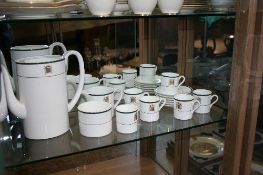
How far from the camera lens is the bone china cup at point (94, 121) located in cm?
70

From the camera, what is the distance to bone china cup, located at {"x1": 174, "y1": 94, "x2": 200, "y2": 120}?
2.69 feet

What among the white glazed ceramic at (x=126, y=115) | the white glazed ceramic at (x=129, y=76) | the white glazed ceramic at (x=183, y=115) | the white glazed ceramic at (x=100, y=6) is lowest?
the white glazed ceramic at (x=183, y=115)

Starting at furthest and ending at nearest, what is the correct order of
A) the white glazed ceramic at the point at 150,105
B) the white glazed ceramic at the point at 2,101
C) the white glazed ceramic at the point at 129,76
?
the white glazed ceramic at the point at 129,76
the white glazed ceramic at the point at 150,105
the white glazed ceramic at the point at 2,101

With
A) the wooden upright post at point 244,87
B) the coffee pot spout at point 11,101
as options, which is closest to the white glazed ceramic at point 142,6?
the wooden upright post at point 244,87

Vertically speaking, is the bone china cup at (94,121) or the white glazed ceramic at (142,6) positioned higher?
the white glazed ceramic at (142,6)

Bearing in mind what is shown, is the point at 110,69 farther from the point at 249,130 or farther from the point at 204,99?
the point at 249,130

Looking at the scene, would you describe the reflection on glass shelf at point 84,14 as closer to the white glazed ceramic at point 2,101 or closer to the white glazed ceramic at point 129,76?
the white glazed ceramic at point 2,101

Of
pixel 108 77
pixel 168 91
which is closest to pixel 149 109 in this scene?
pixel 168 91

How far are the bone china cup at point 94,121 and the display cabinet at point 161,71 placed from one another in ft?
0.06

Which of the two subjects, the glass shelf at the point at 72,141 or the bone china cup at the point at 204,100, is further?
the bone china cup at the point at 204,100

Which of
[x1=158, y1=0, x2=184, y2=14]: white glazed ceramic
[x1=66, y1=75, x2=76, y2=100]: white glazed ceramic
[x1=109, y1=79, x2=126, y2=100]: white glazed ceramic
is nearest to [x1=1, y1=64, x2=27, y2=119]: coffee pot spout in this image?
[x1=66, y1=75, x2=76, y2=100]: white glazed ceramic

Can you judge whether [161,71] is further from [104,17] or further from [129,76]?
[104,17]

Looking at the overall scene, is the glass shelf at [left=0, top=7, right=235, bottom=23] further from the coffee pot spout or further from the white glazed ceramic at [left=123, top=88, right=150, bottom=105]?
the white glazed ceramic at [left=123, top=88, right=150, bottom=105]

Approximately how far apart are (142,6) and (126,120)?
0.30 meters
